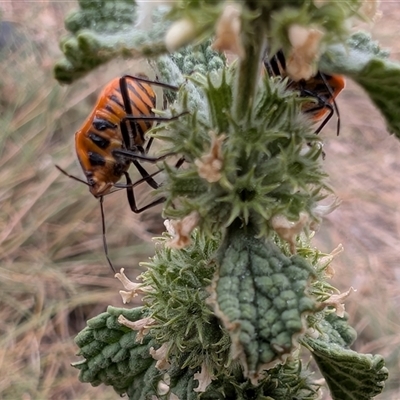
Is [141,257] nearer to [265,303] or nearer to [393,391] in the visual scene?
[393,391]

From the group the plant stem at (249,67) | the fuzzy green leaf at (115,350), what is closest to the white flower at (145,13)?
the plant stem at (249,67)

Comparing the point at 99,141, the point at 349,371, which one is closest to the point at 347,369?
the point at 349,371

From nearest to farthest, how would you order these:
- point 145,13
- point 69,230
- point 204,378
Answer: point 145,13
point 204,378
point 69,230

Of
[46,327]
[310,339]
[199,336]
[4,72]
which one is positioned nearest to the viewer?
[199,336]

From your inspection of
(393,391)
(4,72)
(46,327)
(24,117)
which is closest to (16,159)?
(24,117)

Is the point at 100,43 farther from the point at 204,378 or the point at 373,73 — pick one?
the point at 204,378
